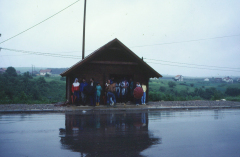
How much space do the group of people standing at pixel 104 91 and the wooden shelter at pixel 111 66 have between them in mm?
558

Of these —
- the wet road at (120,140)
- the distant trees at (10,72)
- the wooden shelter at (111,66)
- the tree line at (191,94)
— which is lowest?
the wet road at (120,140)

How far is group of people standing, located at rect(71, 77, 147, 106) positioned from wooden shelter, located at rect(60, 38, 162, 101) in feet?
1.83

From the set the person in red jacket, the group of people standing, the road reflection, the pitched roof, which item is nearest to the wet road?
the road reflection

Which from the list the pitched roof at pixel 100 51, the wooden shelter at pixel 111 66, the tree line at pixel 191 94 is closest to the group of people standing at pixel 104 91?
the wooden shelter at pixel 111 66

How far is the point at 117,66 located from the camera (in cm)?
1820

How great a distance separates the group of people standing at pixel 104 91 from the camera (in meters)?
16.7

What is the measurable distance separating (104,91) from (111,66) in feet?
6.61

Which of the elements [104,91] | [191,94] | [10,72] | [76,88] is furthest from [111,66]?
[10,72]

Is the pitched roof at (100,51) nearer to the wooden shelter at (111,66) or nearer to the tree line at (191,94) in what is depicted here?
the wooden shelter at (111,66)

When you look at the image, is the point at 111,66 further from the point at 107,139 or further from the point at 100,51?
the point at 107,139

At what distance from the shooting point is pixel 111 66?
18.1 meters

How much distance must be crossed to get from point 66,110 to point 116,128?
21.3ft

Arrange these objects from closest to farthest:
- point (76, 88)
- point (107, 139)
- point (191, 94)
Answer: point (107, 139) → point (76, 88) → point (191, 94)

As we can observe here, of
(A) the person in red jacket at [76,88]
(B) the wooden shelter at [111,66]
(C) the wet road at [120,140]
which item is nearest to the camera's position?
(C) the wet road at [120,140]
